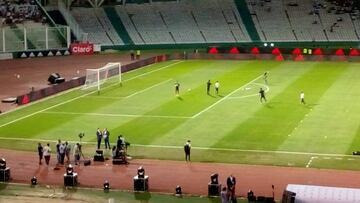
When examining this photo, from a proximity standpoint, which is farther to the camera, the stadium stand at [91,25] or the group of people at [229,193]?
the stadium stand at [91,25]

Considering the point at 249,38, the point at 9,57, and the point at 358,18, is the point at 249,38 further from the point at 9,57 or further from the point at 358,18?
the point at 9,57

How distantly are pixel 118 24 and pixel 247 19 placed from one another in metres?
19.0

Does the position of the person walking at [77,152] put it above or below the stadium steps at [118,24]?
below

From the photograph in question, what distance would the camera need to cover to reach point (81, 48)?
3696 inches

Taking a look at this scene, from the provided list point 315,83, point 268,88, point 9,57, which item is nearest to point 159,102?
point 268,88

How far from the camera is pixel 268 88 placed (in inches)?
2378

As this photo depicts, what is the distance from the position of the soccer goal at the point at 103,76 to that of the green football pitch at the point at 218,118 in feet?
2.49

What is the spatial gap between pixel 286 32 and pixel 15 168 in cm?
6677

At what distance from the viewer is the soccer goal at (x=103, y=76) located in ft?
209

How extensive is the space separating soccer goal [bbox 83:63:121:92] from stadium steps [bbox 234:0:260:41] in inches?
A: 1270

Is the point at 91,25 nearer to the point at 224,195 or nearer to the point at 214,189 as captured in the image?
the point at 214,189

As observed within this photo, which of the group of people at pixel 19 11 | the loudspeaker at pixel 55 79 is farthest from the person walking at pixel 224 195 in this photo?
the group of people at pixel 19 11

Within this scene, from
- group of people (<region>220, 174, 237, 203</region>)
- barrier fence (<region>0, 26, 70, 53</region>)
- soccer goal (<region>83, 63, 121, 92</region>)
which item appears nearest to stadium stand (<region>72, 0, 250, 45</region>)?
barrier fence (<region>0, 26, 70, 53</region>)

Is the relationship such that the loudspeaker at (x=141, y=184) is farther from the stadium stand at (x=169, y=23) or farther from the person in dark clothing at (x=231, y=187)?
the stadium stand at (x=169, y=23)
